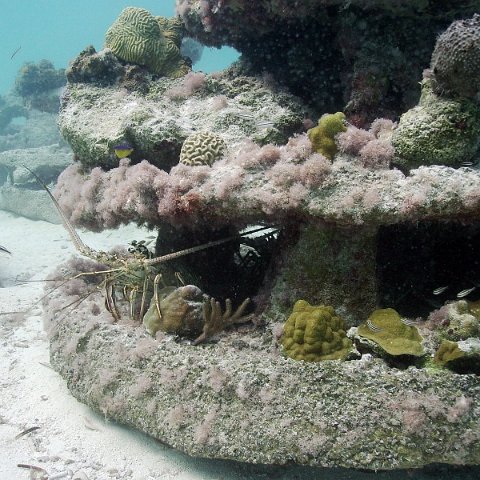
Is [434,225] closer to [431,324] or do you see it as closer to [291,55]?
[431,324]

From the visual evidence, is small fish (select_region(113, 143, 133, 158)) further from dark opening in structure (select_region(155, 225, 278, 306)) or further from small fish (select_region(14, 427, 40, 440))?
small fish (select_region(14, 427, 40, 440))

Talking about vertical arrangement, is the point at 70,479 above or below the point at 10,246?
below

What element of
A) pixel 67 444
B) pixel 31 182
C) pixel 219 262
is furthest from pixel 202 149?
pixel 31 182

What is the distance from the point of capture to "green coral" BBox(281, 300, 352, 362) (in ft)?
11.8

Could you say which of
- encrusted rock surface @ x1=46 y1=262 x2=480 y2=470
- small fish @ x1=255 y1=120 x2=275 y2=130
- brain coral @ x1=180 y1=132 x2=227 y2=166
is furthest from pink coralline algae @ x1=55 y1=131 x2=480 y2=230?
encrusted rock surface @ x1=46 y1=262 x2=480 y2=470

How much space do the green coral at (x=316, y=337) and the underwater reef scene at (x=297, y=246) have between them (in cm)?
1

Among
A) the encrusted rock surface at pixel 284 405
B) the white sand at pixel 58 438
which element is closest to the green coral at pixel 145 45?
the white sand at pixel 58 438

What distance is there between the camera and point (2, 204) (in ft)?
52.6

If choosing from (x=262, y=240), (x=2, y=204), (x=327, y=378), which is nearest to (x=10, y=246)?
(x=2, y=204)

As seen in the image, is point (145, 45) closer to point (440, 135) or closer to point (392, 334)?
point (440, 135)

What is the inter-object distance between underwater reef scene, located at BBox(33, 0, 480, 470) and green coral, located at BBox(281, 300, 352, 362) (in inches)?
0.6

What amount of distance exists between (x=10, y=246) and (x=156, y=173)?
920cm

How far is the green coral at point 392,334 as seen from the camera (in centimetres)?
336

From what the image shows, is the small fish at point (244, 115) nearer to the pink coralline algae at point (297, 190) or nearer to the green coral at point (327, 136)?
the pink coralline algae at point (297, 190)
